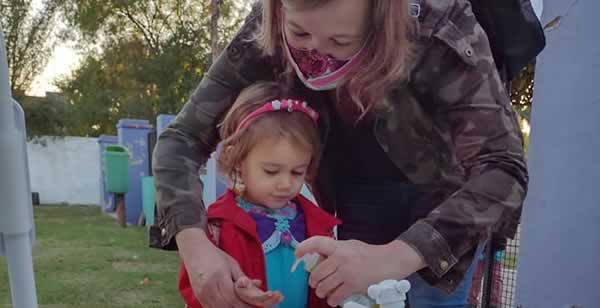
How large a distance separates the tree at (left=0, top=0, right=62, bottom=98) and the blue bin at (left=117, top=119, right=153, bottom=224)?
316 centimetres

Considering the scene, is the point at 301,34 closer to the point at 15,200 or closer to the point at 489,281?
the point at 15,200

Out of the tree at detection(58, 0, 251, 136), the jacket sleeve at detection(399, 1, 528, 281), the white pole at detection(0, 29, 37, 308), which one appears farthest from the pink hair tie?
the tree at detection(58, 0, 251, 136)

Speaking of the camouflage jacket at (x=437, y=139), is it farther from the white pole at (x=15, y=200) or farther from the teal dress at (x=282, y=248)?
the white pole at (x=15, y=200)

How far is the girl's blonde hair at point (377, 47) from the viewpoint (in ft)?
2.39

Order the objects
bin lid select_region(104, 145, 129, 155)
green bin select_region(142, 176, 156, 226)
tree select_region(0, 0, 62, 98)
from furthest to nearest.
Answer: tree select_region(0, 0, 62, 98)
bin lid select_region(104, 145, 129, 155)
green bin select_region(142, 176, 156, 226)

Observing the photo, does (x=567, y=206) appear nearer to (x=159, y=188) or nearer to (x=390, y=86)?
(x=390, y=86)

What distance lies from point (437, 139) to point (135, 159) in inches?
232

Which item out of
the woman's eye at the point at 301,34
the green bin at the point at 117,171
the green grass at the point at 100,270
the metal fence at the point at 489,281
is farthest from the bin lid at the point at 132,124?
the woman's eye at the point at 301,34

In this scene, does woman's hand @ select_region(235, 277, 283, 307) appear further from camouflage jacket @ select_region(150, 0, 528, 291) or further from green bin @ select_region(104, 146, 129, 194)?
green bin @ select_region(104, 146, 129, 194)

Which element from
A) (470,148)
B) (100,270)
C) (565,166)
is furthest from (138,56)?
(470,148)

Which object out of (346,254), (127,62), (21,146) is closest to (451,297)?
(346,254)

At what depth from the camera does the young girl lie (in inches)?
35.3

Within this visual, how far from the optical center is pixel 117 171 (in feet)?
20.1

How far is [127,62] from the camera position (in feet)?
31.9
